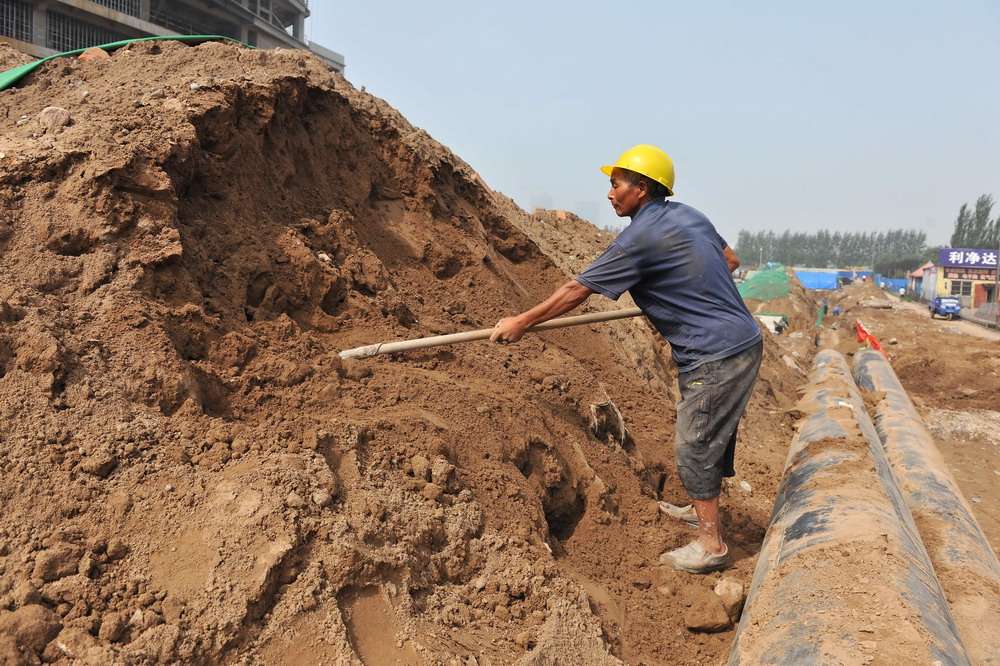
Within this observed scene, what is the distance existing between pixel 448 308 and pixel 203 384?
7.11 ft

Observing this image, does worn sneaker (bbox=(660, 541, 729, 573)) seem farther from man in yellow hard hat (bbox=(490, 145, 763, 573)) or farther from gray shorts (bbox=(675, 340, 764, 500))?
gray shorts (bbox=(675, 340, 764, 500))

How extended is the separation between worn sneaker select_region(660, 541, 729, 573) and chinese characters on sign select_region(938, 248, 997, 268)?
4482 centimetres

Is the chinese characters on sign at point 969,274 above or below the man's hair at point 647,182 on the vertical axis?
above

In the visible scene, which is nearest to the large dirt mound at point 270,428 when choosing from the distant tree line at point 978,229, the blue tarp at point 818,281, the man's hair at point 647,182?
the man's hair at point 647,182

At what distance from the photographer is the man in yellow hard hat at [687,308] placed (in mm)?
3158

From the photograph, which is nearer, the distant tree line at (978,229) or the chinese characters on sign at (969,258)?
the chinese characters on sign at (969,258)

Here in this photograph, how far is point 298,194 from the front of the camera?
455cm

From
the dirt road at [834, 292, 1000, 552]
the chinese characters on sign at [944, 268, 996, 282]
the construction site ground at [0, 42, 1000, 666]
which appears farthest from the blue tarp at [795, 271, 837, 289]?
the construction site ground at [0, 42, 1000, 666]

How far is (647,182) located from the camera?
3355mm

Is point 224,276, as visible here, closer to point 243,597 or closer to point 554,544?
point 243,597

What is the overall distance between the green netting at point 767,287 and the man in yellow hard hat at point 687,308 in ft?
66.1

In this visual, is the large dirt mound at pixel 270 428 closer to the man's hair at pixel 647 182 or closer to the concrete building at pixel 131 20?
the man's hair at pixel 647 182

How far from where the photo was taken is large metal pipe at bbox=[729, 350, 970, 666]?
2158 mm

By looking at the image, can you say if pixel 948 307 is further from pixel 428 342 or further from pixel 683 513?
pixel 428 342
